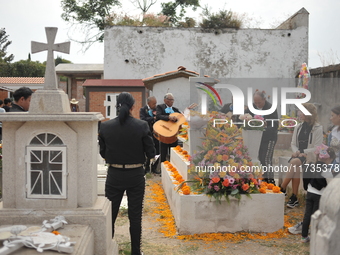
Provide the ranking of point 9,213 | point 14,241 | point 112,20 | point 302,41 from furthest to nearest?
point 112,20 < point 302,41 < point 9,213 < point 14,241

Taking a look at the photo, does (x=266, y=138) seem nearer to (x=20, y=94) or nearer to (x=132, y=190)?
(x=132, y=190)

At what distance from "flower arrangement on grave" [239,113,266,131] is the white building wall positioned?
11656mm

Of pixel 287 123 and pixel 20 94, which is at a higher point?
pixel 20 94

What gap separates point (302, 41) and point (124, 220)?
14.7 meters

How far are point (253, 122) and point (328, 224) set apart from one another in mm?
4656

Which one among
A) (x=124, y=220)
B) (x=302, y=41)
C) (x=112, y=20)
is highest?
(x=112, y=20)

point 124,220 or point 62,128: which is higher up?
point 62,128

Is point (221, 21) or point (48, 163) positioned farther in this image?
point (221, 21)

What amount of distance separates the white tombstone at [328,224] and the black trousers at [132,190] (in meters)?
2.44

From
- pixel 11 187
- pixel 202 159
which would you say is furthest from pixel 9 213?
pixel 202 159

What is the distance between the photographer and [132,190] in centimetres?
441

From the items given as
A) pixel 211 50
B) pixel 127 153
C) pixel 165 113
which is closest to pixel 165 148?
pixel 165 113

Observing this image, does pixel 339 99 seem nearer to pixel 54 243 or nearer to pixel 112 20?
pixel 54 243

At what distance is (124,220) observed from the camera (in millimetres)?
6031
